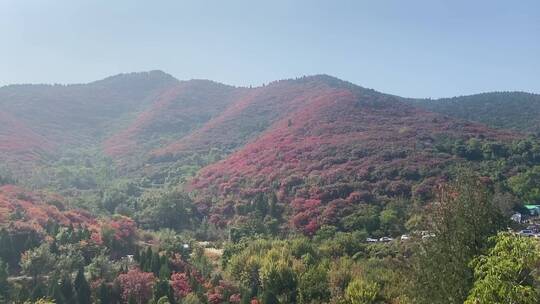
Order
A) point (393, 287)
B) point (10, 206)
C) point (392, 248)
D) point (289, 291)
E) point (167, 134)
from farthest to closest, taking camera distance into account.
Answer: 1. point (167, 134)
2. point (10, 206)
3. point (392, 248)
4. point (289, 291)
5. point (393, 287)

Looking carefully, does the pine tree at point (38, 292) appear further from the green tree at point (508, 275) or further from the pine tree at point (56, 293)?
the green tree at point (508, 275)

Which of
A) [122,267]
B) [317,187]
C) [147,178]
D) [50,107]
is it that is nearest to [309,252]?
[122,267]

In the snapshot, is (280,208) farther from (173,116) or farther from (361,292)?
(173,116)

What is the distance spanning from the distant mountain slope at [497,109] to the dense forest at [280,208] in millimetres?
1796

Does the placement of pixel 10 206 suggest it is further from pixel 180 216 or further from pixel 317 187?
pixel 317 187

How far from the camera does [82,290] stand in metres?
36.3

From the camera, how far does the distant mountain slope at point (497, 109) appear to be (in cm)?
11831

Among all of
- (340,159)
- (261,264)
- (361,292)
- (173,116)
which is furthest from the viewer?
(173,116)

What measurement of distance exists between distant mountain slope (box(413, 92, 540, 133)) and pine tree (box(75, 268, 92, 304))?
91925 millimetres

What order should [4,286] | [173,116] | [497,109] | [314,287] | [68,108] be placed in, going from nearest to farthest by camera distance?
[4,286], [314,287], [497,109], [173,116], [68,108]

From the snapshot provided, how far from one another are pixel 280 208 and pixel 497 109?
93575mm

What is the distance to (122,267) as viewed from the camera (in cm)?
4119

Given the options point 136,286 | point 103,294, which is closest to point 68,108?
point 136,286

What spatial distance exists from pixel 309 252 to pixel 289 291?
20.9 feet
